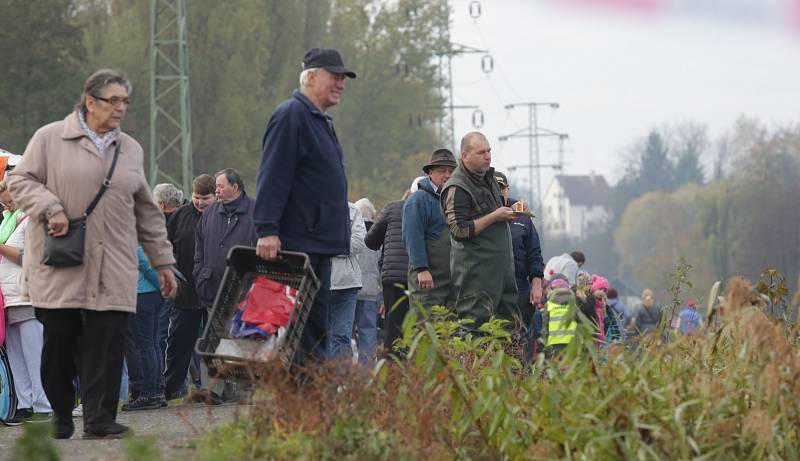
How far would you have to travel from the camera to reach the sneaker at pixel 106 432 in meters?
8.66

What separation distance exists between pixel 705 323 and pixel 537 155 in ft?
344

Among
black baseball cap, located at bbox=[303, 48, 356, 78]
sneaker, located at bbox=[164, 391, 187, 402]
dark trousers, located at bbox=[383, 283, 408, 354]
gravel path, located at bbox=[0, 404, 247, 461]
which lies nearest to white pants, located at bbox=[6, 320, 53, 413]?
gravel path, located at bbox=[0, 404, 247, 461]

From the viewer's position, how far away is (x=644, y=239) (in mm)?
141000

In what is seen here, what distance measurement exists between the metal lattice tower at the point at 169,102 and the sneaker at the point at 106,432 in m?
28.8

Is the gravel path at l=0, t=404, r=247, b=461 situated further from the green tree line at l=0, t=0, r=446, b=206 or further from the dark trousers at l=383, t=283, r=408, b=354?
the green tree line at l=0, t=0, r=446, b=206

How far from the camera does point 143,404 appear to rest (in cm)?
1302

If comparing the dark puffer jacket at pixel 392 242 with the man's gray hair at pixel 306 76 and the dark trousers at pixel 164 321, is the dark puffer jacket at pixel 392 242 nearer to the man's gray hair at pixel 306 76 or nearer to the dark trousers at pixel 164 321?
the dark trousers at pixel 164 321

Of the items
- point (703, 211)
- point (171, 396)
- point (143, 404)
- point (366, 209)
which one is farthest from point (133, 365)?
point (703, 211)

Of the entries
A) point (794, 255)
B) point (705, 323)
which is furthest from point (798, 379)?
point (794, 255)

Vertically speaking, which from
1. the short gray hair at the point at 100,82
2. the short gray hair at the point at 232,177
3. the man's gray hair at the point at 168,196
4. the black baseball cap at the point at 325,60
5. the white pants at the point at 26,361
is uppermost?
the black baseball cap at the point at 325,60

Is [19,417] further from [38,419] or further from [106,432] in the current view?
[38,419]

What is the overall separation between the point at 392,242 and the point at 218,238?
141 cm

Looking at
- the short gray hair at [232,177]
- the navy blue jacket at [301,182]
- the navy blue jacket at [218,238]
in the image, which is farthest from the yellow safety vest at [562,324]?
the short gray hair at [232,177]

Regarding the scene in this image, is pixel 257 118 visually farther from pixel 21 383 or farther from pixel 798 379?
pixel 798 379
